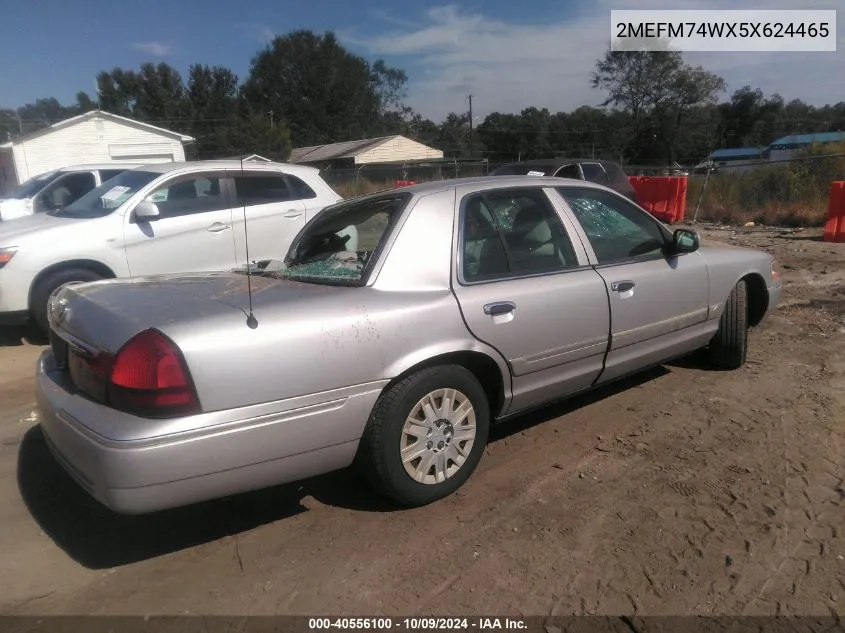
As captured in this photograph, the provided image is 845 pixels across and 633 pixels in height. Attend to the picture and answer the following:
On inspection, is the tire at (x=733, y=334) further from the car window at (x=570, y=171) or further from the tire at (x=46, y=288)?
the car window at (x=570, y=171)

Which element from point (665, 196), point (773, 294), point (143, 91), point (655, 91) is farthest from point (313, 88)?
point (773, 294)

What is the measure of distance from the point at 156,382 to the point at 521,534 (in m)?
1.73

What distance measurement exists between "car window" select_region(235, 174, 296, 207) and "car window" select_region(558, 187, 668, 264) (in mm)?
4245

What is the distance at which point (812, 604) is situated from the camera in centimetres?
255

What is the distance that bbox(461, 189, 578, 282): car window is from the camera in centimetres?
353

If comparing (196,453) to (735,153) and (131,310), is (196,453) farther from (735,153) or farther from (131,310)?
(735,153)

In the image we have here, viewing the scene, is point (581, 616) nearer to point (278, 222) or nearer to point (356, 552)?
point (356, 552)

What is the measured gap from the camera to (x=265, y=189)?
749 centimetres

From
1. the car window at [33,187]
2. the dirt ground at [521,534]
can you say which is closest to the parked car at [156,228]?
the dirt ground at [521,534]

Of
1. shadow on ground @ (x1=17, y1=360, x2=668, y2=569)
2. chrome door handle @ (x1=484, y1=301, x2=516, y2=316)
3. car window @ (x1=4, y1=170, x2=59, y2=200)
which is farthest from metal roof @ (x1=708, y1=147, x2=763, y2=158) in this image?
shadow on ground @ (x1=17, y1=360, x2=668, y2=569)

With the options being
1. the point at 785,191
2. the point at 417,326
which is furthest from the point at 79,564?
the point at 785,191

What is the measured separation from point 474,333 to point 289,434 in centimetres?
105

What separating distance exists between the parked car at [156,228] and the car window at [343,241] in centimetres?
257

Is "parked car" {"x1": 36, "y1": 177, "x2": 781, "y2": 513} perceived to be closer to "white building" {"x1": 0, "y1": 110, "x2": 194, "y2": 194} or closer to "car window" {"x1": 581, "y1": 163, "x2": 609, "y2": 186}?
"car window" {"x1": 581, "y1": 163, "x2": 609, "y2": 186}
